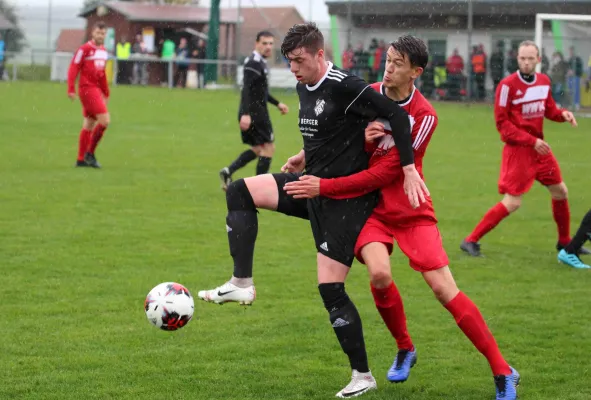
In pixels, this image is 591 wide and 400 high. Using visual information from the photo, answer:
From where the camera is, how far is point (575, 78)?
27766 millimetres

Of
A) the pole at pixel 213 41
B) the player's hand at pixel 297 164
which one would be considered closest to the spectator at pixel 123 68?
the pole at pixel 213 41

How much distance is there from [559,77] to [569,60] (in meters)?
0.67

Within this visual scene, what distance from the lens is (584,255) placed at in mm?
9711

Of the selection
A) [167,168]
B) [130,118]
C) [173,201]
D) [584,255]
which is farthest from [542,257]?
[130,118]

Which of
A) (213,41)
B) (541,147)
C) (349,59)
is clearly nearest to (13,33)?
(213,41)

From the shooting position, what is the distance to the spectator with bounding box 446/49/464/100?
31453 mm

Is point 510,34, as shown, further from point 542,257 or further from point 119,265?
point 119,265

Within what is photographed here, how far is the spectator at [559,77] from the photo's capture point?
27.9 m

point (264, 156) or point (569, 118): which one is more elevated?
point (569, 118)

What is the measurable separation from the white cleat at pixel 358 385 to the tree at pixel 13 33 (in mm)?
40248

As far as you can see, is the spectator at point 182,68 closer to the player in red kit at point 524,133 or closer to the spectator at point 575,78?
the spectator at point 575,78

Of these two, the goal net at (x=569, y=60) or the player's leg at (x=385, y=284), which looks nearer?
the player's leg at (x=385, y=284)

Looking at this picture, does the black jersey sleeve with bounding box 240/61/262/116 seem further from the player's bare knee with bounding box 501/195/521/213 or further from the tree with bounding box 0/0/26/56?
the tree with bounding box 0/0/26/56

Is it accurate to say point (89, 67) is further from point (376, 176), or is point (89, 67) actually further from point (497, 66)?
point (497, 66)
